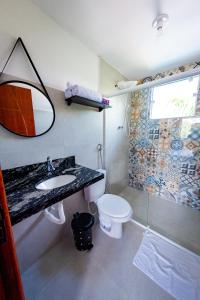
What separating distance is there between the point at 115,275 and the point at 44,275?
0.65m

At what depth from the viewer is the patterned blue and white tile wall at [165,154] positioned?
6.20 feet

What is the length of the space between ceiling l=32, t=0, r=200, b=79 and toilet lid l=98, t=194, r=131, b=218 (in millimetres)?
1884

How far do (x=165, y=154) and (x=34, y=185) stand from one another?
6.57 feet

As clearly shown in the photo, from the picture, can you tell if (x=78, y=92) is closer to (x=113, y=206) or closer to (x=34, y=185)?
(x=34, y=185)

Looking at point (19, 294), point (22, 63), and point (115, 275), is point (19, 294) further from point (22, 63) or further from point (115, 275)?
point (22, 63)

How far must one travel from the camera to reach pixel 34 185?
1.01 meters

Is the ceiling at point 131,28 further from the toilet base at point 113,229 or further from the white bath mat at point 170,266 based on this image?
the white bath mat at point 170,266

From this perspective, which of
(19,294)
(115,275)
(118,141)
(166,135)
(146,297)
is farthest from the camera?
(118,141)

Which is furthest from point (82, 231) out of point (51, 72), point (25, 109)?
point (51, 72)

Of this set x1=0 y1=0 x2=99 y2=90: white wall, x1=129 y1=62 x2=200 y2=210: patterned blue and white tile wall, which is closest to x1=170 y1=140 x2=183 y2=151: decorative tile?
x1=129 y1=62 x2=200 y2=210: patterned blue and white tile wall

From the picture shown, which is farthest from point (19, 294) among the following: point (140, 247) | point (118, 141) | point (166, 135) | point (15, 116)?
point (166, 135)

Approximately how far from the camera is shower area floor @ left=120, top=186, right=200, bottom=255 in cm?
151

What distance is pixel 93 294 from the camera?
1.00 meters

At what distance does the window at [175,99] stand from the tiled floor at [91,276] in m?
1.93
